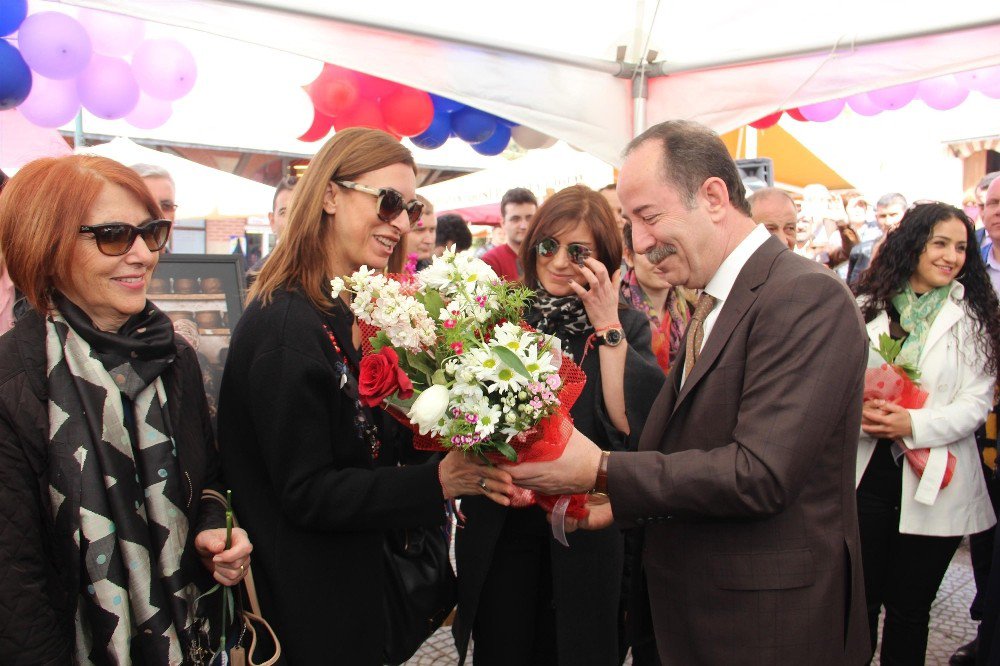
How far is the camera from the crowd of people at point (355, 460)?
165 centimetres

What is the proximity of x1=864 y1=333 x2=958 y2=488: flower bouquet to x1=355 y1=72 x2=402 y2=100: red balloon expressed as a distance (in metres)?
4.30

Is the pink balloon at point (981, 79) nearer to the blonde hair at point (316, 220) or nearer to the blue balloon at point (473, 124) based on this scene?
the blue balloon at point (473, 124)

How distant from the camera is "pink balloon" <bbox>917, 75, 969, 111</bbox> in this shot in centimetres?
602

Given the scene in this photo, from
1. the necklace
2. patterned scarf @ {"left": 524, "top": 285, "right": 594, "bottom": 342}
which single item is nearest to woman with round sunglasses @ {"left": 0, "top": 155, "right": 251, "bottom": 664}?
Result: the necklace

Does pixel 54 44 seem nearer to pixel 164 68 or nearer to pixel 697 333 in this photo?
pixel 164 68

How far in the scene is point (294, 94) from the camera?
6.06 meters

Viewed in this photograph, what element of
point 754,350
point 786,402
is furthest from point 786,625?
point 754,350

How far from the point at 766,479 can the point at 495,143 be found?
5.31 m

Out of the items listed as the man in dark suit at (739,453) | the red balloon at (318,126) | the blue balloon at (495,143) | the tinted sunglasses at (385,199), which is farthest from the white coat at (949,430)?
the red balloon at (318,126)

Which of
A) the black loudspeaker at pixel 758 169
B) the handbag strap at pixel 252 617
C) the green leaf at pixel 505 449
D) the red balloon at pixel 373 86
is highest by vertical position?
the red balloon at pixel 373 86

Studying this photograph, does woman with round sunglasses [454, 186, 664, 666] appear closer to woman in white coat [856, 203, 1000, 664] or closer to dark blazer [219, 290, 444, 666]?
dark blazer [219, 290, 444, 666]

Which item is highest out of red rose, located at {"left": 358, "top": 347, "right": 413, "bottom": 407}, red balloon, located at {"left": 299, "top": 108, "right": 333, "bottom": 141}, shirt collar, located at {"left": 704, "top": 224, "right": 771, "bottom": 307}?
red balloon, located at {"left": 299, "top": 108, "right": 333, "bottom": 141}

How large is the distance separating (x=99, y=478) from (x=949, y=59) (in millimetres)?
4462

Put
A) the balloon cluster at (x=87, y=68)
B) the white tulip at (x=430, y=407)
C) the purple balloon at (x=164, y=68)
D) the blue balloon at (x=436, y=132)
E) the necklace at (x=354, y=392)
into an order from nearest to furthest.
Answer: the white tulip at (x=430, y=407), the necklace at (x=354, y=392), the balloon cluster at (x=87, y=68), the purple balloon at (x=164, y=68), the blue balloon at (x=436, y=132)
